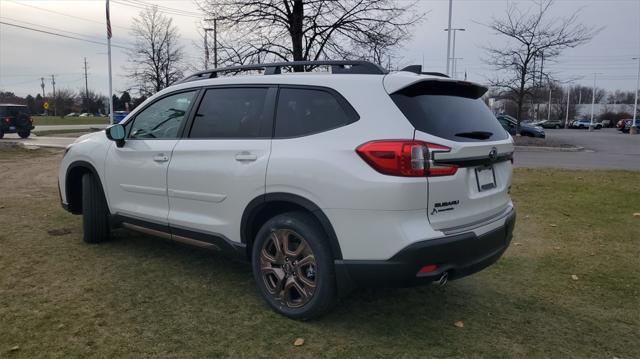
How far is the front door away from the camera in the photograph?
4230 mm

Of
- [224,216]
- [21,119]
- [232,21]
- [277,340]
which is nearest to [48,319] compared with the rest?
[224,216]

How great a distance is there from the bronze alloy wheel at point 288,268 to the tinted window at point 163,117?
1444mm

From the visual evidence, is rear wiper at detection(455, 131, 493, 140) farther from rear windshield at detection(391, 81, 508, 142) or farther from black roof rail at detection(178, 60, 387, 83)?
black roof rail at detection(178, 60, 387, 83)

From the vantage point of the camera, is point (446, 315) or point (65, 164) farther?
→ point (65, 164)

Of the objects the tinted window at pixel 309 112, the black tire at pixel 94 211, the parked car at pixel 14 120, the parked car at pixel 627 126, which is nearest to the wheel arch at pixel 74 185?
the black tire at pixel 94 211

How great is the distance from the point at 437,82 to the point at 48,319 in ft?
10.4

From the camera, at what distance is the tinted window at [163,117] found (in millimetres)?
4254

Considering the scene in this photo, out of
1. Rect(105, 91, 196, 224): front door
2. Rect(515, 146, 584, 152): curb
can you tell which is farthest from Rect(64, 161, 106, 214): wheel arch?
Rect(515, 146, 584, 152): curb

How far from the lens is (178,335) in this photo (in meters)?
3.23

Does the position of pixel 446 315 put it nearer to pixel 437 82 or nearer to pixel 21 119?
pixel 437 82

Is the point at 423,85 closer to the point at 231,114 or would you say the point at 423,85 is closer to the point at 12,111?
the point at 231,114

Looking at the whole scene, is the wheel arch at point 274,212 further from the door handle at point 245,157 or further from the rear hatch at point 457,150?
the rear hatch at point 457,150

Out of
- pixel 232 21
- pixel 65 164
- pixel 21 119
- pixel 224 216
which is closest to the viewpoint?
pixel 224 216

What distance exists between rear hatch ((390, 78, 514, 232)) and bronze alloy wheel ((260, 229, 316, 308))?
0.93 meters
